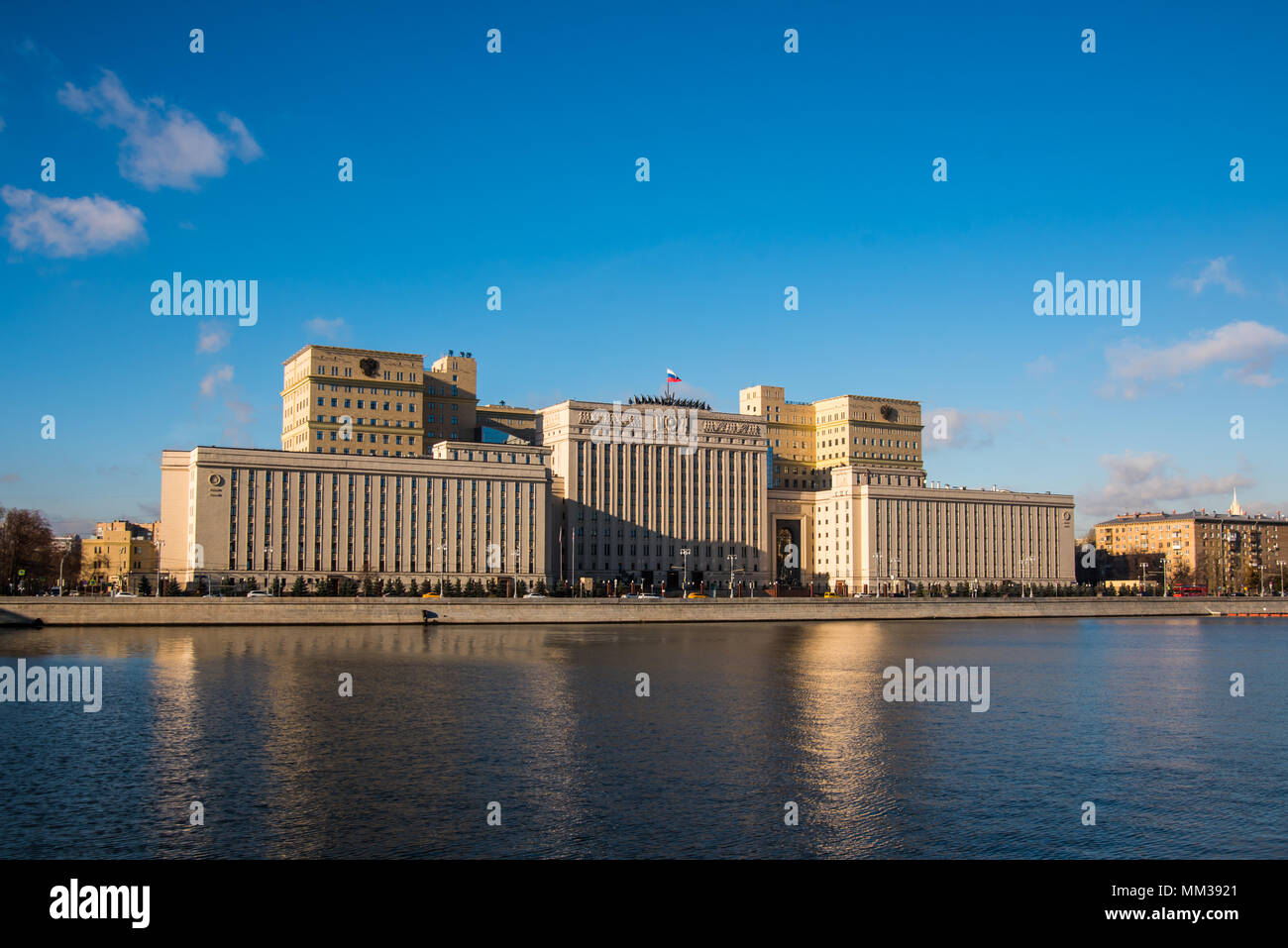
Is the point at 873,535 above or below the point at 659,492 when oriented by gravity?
below

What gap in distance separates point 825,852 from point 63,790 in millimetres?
22249

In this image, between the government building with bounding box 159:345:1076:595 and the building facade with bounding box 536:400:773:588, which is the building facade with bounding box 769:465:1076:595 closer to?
the government building with bounding box 159:345:1076:595

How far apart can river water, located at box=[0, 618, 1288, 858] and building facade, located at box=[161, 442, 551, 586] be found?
224 feet

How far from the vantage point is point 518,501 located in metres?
155

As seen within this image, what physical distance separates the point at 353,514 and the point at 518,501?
23.9 m

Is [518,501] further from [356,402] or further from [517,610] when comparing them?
[517,610]

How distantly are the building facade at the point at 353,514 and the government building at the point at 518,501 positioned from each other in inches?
8.7

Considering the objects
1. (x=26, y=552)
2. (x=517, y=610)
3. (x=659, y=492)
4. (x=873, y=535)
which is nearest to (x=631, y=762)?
(x=517, y=610)

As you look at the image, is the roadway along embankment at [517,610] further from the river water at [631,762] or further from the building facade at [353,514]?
the river water at [631,762]

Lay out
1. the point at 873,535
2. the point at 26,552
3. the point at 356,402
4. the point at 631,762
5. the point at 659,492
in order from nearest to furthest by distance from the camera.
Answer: the point at 631,762
the point at 26,552
the point at 356,402
the point at 659,492
the point at 873,535

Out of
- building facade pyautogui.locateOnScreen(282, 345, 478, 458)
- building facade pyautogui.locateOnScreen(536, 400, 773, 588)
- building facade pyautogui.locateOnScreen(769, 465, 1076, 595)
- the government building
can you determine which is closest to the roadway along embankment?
the government building

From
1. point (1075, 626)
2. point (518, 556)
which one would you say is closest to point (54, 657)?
point (518, 556)

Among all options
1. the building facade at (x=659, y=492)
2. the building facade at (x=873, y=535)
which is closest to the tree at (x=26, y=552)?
the building facade at (x=659, y=492)

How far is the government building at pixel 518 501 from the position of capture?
139750 millimetres
